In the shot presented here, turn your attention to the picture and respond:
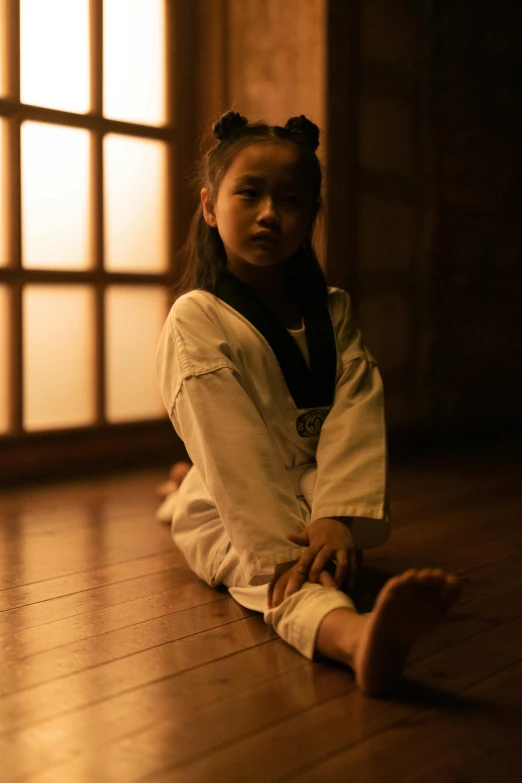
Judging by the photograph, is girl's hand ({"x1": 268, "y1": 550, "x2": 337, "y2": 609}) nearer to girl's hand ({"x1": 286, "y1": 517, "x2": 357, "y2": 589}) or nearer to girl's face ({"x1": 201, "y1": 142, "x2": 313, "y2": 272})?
girl's hand ({"x1": 286, "y1": 517, "x2": 357, "y2": 589})

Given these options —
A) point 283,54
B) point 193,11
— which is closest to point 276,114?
point 283,54

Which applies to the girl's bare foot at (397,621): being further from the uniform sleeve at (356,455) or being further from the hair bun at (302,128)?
the hair bun at (302,128)

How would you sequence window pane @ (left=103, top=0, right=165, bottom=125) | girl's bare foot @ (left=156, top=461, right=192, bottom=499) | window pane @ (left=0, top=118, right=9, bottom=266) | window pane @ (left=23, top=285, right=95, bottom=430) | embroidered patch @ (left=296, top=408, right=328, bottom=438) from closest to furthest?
embroidered patch @ (left=296, top=408, right=328, bottom=438) < girl's bare foot @ (left=156, top=461, right=192, bottom=499) < window pane @ (left=0, top=118, right=9, bottom=266) < window pane @ (left=23, top=285, right=95, bottom=430) < window pane @ (left=103, top=0, right=165, bottom=125)

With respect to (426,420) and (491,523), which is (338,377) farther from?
(426,420)

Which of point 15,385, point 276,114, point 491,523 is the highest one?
point 276,114

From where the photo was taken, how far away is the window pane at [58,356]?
2260 millimetres

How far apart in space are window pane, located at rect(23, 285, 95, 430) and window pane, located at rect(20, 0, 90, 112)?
0.48 meters

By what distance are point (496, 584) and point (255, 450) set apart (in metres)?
0.47

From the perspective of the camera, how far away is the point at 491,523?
182 cm

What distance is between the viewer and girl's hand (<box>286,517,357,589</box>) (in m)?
1.14

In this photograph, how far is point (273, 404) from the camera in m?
1.37

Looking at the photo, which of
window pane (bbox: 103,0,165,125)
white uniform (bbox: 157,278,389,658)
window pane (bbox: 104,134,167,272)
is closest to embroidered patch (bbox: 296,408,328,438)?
white uniform (bbox: 157,278,389,658)

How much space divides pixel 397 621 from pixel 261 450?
1.19 feet

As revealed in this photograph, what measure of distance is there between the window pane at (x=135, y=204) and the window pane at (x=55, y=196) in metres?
0.08
